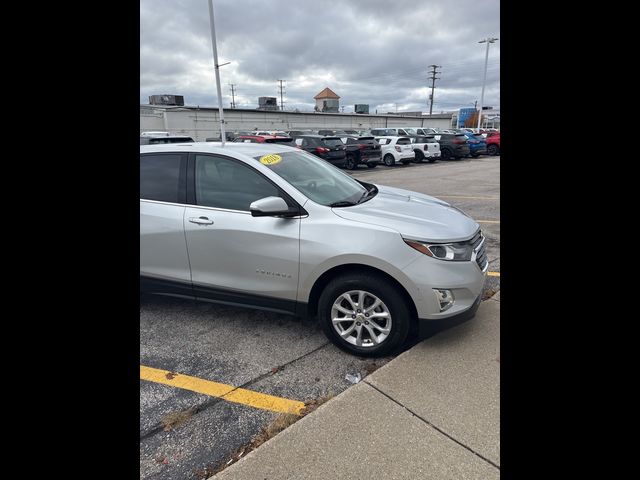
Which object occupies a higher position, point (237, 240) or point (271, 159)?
point (271, 159)

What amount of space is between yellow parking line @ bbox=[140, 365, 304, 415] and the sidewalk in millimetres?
280

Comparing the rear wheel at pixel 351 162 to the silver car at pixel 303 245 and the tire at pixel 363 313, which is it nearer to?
the silver car at pixel 303 245

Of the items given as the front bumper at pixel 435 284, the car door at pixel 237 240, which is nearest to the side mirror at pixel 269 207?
the car door at pixel 237 240

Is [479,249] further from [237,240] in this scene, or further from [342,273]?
[237,240]

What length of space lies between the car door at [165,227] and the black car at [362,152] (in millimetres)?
15420

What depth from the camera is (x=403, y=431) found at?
7.35ft

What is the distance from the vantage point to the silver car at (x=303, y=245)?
2.88 m

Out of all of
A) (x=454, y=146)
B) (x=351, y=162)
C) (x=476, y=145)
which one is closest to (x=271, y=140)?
(x=351, y=162)

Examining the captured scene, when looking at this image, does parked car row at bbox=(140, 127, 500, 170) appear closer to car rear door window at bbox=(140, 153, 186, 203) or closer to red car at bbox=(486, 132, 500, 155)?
red car at bbox=(486, 132, 500, 155)

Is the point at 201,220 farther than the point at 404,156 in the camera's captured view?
No

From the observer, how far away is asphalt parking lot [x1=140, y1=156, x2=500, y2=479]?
88.4 inches

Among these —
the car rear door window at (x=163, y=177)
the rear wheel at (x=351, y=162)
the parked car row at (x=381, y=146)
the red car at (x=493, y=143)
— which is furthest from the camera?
the red car at (x=493, y=143)

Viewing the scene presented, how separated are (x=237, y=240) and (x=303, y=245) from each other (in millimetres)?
583
